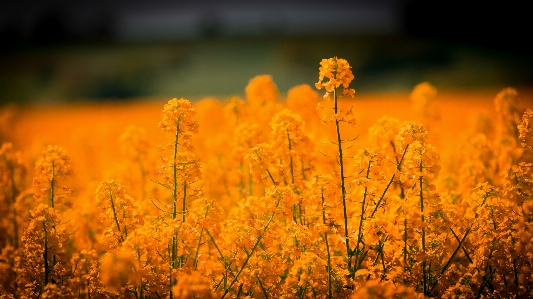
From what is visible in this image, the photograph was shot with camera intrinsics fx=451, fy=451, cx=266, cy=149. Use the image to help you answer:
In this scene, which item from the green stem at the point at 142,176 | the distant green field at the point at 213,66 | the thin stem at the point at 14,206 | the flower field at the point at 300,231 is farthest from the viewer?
the distant green field at the point at 213,66

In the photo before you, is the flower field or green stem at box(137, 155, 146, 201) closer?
the flower field

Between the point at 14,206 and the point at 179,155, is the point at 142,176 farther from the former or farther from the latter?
the point at 179,155

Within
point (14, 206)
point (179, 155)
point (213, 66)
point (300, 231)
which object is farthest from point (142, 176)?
point (213, 66)

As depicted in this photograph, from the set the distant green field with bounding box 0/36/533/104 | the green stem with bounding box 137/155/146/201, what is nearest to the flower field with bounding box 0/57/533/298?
the green stem with bounding box 137/155/146/201

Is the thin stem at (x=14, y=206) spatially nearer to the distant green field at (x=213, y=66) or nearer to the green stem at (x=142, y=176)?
the green stem at (x=142, y=176)

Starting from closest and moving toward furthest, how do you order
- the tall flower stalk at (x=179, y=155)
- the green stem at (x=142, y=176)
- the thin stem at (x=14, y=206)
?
1. the tall flower stalk at (x=179, y=155)
2. the thin stem at (x=14, y=206)
3. the green stem at (x=142, y=176)

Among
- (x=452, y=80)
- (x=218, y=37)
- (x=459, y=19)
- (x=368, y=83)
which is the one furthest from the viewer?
(x=218, y=37)

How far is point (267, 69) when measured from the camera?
94.3 ft

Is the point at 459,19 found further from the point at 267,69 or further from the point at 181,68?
the point at 181,68

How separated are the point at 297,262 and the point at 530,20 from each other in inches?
808

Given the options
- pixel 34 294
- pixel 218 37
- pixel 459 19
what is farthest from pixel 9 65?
pixel 34 294

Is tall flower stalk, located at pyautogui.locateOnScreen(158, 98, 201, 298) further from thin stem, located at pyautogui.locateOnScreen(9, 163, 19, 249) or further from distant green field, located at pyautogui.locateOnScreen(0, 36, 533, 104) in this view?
distant green field, located at pyautogui.locateOnScreen(0, 36, 533, 104)

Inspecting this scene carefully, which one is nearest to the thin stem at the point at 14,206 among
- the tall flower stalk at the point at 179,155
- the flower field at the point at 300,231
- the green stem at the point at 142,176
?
the flower field at the point at 300,231

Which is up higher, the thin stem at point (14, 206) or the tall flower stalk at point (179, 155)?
the tall flower stalk at point (179, 155)
